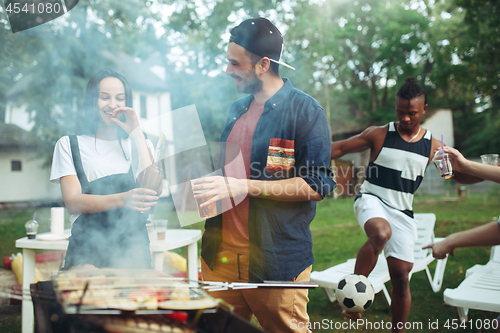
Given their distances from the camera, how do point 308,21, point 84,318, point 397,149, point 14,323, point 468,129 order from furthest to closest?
point 468,129, point 308,21, point 14,323, point 397,149, point 84,318

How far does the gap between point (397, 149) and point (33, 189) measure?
69.0 ft

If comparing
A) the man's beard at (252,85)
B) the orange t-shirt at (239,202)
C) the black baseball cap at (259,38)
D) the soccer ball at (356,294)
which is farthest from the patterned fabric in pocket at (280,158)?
the soccer ball at (356,294)

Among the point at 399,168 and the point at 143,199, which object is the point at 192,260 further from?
the point at 399,168

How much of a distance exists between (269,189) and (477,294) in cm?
238

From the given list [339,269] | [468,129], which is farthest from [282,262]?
[468,129]

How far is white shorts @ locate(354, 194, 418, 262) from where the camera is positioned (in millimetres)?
3070

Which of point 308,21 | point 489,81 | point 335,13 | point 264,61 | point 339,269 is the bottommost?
point 339,269

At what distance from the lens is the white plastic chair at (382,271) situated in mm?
3635

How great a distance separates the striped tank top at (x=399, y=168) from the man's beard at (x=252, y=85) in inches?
72.3

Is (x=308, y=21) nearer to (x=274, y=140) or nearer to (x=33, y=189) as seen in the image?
(x=274, y=140)

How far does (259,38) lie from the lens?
1.75 metres

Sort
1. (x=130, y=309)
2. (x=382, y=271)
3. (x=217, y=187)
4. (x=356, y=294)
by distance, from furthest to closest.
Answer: (x=382, y=271), (x=356, y=294), (x=217, y=187), (x=130, y=309)

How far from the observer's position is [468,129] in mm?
26875

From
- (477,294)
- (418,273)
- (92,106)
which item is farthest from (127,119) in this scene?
(418,273)
